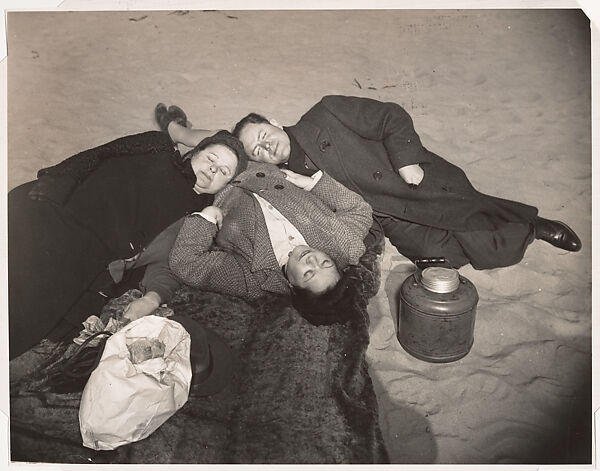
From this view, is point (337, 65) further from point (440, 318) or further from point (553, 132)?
point (440, 318)

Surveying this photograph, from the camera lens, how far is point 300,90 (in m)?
3.22

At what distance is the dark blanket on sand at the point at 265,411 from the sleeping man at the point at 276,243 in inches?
5.4

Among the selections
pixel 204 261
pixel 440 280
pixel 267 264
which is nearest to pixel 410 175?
pixel 440 280

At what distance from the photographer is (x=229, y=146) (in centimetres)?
312

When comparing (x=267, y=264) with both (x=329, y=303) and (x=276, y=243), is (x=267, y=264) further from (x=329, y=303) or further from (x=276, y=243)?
(x=329, y=303)

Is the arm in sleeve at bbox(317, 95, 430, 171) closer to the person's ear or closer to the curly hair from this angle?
the person's ear

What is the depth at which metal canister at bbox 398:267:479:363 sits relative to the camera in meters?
2.88

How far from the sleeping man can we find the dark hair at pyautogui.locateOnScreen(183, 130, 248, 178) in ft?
0.15

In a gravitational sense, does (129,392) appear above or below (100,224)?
below

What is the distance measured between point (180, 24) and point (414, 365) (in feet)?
5.80

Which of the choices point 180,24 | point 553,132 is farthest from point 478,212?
point 180,24

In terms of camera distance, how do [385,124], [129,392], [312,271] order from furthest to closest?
[385,124] → [312,271] → [129,392]

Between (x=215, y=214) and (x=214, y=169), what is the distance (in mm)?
205

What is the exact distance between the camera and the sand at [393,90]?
3.04 meters
